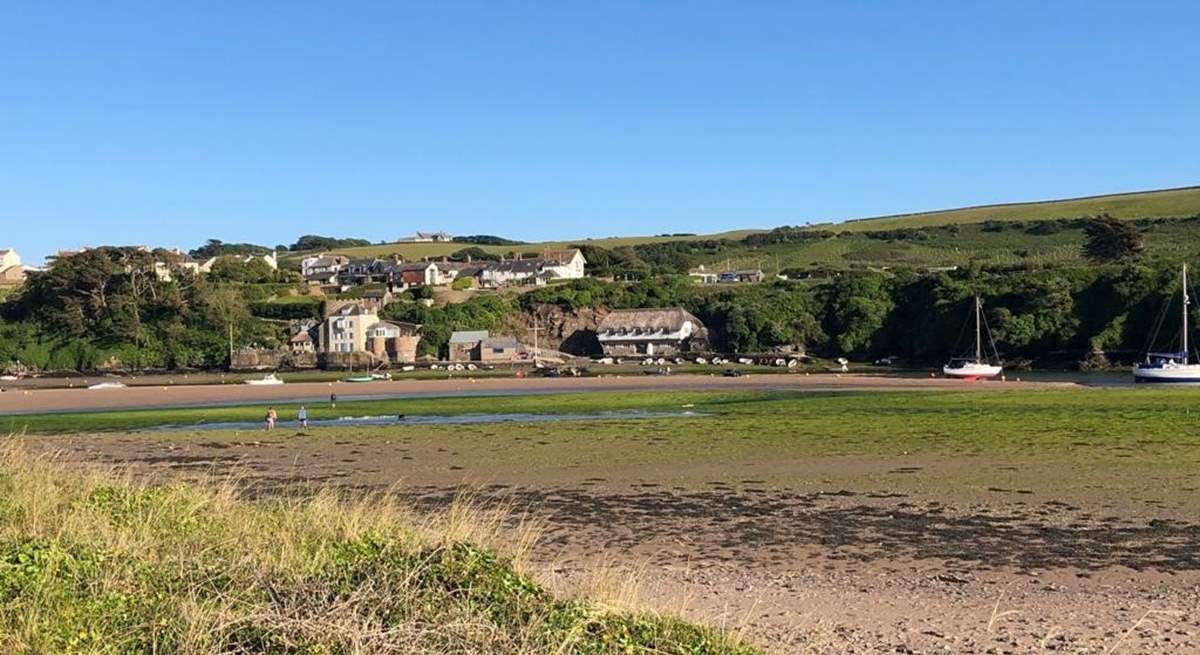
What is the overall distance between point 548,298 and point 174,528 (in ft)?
379

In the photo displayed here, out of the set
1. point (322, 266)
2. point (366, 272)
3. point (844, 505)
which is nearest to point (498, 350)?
point (366, 272)

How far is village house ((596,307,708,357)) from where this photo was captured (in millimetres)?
115812

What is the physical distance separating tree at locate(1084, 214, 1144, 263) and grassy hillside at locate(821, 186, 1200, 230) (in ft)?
117

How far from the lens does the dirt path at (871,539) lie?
36.9ft

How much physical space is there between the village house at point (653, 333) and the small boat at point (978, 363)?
31912 mm

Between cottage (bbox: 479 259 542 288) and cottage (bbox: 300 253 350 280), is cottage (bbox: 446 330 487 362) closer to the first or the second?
cottage (bbox: 479 259 542 288)

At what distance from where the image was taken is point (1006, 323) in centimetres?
9531

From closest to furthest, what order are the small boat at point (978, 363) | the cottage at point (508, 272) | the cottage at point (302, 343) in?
the small boat at point (978, 363)
the cottage at point (302, 343)
the cottage at point (508, 272)

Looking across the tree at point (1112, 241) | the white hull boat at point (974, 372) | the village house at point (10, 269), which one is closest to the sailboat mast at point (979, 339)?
the white hull boat at point (974, 372)

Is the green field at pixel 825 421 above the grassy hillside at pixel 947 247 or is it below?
below

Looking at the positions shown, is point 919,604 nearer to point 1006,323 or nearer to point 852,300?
point 1006,323

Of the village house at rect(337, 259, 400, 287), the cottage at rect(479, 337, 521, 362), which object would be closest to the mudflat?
the cottage at rect(479, 337, 521, 362)

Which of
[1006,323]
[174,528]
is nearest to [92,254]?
[1006,323]

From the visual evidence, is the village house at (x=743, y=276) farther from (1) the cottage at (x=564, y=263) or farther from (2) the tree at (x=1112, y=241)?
(2) the tree at (x=1112, y=241)
